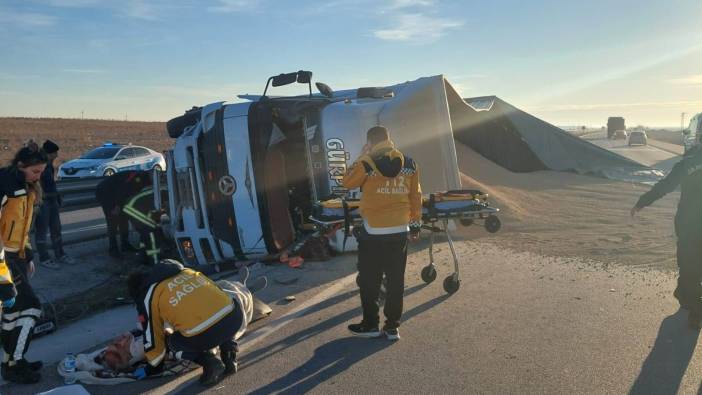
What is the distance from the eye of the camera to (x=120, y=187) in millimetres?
8953

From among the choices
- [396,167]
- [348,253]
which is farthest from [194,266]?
[396,167]

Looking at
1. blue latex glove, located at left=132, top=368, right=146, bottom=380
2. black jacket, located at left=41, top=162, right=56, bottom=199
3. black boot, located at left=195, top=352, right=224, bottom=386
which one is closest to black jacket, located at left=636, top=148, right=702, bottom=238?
black boot, located at left=195, top=352, right=224, bottom=386

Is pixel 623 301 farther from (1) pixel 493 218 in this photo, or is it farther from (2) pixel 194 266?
(2) pixel 194 266

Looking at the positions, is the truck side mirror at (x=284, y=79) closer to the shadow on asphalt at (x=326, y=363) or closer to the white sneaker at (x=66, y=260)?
the white sneaker at (x=66, y=260)

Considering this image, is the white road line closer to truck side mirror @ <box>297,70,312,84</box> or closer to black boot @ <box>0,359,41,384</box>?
black boot @ <box>0,359,41,384</box>

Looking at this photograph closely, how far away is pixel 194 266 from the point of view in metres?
7.94

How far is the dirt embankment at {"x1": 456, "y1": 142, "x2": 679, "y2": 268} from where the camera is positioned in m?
7.90

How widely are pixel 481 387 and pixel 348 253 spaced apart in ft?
14.0

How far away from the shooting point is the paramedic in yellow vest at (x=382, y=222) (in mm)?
4719

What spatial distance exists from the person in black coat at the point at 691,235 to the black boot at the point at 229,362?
3.70 metres

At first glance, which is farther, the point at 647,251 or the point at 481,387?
the point at 647,251

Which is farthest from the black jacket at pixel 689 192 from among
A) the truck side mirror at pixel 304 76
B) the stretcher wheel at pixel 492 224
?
the truck side mirror at pixel 304 76

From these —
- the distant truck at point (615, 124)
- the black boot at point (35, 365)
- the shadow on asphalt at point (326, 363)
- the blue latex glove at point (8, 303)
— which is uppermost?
the blue latex glove at point (8, 303)

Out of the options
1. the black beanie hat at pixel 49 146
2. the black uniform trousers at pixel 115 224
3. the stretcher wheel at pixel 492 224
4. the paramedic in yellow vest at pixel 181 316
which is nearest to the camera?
the paramedic in yellow vest at pixel 181 316
